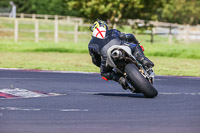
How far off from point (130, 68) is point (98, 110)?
169 cm

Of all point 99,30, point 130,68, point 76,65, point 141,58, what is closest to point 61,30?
point 76,65

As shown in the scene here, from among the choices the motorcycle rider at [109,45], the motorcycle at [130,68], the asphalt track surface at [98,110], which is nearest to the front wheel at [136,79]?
the motorcycle at [130,68]

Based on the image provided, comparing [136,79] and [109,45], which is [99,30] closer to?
[109,45]

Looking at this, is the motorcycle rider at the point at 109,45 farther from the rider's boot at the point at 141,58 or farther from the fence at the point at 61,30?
the fence at the point at 61,30

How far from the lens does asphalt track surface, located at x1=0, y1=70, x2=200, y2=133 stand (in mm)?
7672

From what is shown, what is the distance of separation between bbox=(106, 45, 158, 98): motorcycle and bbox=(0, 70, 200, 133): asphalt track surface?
0.25 metres

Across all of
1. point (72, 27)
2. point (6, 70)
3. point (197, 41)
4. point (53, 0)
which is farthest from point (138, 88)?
point (53, 0)

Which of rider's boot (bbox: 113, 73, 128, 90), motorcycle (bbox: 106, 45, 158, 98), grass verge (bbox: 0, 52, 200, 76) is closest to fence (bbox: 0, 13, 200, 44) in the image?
grass verge (bbox: 0, 52, 200, 76)

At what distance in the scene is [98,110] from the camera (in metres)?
9.49

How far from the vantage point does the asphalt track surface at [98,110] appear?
767cm

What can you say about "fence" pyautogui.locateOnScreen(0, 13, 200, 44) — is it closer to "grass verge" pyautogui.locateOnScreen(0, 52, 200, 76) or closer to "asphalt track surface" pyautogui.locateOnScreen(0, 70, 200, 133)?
"grass verge" pyautogui.locateOnScreen(0, 52, 200, 76)

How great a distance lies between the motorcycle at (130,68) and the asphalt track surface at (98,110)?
0.25m

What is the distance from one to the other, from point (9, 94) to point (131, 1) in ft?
119

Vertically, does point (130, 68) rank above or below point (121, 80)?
above
